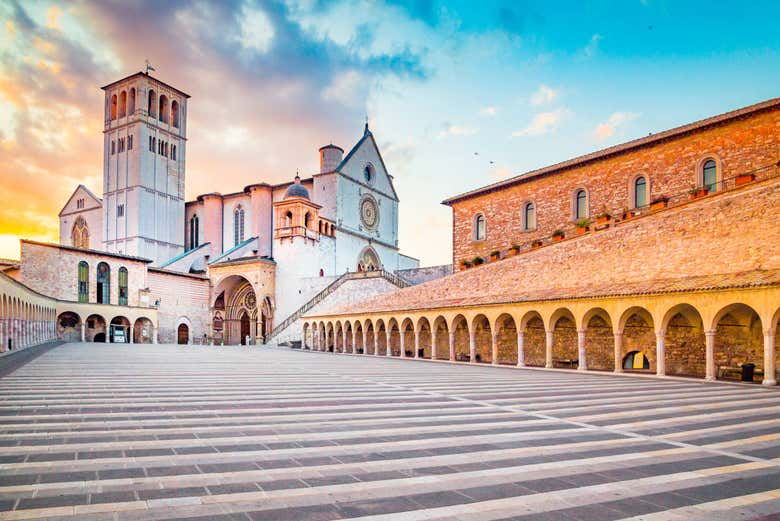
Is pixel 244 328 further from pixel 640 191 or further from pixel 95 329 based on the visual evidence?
pixel 640 191

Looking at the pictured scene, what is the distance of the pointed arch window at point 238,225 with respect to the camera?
62938 mm

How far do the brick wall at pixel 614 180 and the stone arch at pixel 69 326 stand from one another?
98.0 feet

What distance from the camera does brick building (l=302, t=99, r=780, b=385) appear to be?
1898 cm

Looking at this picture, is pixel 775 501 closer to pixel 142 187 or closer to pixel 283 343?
pixel 283 343

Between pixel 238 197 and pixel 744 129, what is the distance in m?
50.0

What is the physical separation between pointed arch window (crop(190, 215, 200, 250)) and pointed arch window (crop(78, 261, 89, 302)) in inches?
870

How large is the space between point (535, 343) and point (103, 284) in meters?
35.9

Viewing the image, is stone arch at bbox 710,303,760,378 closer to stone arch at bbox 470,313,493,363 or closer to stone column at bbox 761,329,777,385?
stone column at bbox 761,329,777,385

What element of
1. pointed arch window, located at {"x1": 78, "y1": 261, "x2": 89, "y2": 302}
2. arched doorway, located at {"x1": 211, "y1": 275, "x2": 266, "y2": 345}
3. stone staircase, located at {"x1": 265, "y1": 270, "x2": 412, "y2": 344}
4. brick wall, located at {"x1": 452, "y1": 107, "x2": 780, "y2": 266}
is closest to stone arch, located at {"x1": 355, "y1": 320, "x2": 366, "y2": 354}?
stone staircase, located at {"x1": 265, "y1": 270, "x2": 412, "y2": 344}

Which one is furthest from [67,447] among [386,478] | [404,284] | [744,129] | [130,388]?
[404,284]

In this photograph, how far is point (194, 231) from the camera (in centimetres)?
6812

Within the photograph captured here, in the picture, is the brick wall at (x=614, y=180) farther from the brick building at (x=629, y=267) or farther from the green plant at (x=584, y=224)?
the green plant at (x=584, y=224)

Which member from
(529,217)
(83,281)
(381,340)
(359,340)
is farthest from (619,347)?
(83,281)

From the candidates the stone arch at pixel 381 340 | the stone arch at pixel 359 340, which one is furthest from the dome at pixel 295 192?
the stone arch at pixel 381 340
